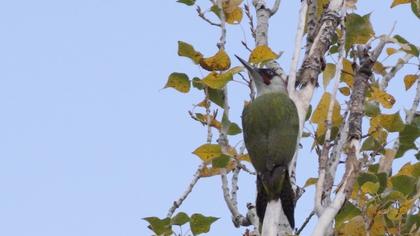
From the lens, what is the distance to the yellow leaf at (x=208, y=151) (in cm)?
493

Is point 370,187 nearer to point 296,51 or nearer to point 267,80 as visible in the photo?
point 296,51

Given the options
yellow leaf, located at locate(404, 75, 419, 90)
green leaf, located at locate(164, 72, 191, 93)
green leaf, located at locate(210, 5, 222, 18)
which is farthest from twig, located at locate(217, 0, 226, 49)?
yellow leaf, located at locate(404, 75, 419, 90)

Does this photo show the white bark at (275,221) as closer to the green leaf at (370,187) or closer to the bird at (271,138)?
the bird at (271,138)

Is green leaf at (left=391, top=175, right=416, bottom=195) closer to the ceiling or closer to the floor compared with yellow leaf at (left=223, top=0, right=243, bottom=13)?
closer to the floor

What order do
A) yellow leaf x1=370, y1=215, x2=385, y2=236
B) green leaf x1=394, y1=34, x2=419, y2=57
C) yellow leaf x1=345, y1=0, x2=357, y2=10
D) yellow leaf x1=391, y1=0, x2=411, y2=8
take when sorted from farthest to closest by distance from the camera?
yellow leaf x1=391, y1=0, x2=411, y2=8
yellow leaf x1=345, y1=0, x2=357, y2=10
green leaf x1=394, y1=34, x2=419, y2=57
yellow leaf x1=370, y1=215, x2=385, y2=236

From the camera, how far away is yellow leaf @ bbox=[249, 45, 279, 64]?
4902 millimetres

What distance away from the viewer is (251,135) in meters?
5.87

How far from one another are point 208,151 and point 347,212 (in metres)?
0.88

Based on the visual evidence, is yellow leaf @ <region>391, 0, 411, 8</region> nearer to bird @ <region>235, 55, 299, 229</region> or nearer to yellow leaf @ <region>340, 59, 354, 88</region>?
yellow leaf @ <region>340, 59, 354, 88</region>

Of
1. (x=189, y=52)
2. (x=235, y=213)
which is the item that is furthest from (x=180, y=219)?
(x=189, y=52)

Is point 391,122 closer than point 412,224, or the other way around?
point 412,224

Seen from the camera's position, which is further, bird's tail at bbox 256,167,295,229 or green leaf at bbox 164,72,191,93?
green leaf at bbox 164,72,191,93

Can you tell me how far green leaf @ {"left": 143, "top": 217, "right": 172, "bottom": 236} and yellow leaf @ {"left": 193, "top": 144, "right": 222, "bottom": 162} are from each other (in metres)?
0.47

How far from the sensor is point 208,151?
4.95 metres
